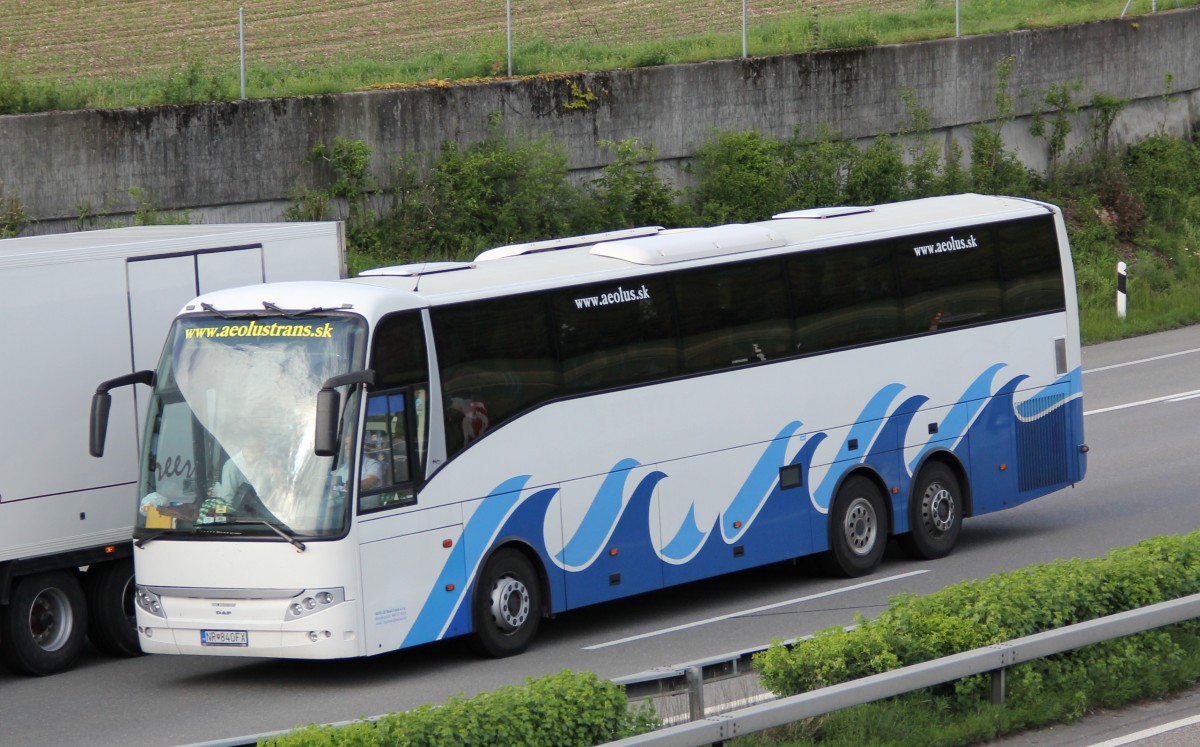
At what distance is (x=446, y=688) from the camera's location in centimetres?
1167

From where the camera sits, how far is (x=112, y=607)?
13172 millimetres

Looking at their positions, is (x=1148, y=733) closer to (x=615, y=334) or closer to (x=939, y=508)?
(x=615, y=334)

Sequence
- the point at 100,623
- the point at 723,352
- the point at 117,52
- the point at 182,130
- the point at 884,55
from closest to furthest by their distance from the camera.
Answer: the point at 100,623 → the point at 723,352 → the point at 182,130 → the point at 117,52 → the point at 884,55

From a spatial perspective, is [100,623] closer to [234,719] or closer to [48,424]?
[48,424]

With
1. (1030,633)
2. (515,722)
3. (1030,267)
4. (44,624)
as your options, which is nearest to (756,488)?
(1030,267)

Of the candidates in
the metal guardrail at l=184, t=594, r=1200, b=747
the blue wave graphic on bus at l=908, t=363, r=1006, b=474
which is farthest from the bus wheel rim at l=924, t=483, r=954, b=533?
the metal guardrail at l=184, t=594, r=1200, b=747

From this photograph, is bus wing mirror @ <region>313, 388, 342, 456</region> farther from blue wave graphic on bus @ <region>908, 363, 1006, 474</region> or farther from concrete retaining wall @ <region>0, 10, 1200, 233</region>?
concrete retaining wall @ <region>0, 10, 1200, 233</region>

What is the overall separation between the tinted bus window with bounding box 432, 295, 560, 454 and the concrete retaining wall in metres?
11.8

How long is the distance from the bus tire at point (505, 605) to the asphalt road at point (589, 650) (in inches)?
6.2

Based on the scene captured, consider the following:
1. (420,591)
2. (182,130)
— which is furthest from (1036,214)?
(182,130)

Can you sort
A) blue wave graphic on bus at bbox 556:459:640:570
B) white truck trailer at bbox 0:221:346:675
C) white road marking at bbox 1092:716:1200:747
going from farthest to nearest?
blue wave graphic on bus at bbox 556:459:640:570 < white truck trailer at bbox 0:221:346:675 < white road marking at bbox 1092:716:1200:747

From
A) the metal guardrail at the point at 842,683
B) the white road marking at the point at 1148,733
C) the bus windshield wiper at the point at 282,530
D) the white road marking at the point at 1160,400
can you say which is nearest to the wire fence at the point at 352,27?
the white road marking at the point at 1160,400

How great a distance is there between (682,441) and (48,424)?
16.0ft

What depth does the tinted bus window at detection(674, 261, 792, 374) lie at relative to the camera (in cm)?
1400
